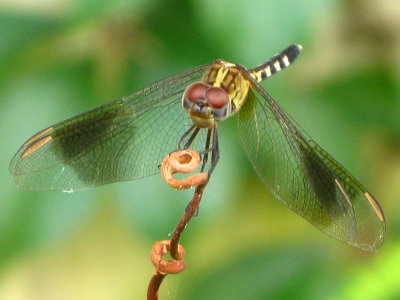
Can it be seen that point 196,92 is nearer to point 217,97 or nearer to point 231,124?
point 217,97

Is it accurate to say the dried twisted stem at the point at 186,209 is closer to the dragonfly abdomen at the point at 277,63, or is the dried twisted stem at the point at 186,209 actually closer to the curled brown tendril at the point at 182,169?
the curled brown tendril at the point at 182,169

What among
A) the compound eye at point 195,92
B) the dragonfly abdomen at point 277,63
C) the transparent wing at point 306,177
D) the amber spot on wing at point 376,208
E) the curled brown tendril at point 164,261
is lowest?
the curled brown tendril at point 164,261

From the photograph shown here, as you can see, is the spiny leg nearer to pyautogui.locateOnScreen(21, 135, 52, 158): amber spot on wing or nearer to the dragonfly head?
the dragonfly head

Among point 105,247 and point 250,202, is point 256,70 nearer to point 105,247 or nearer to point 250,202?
point 250,202

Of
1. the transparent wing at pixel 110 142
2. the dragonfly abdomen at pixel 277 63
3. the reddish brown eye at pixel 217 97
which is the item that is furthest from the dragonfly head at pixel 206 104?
the dragonfly abdomen at pixel 277 63

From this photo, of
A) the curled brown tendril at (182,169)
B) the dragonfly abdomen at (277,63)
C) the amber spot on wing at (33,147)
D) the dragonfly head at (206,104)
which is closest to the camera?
the curled brown tendril at (182,169)

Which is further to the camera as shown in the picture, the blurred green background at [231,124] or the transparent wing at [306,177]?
the blurred green background at [231,124]

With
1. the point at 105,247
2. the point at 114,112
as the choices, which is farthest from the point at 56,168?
the point at 105,247

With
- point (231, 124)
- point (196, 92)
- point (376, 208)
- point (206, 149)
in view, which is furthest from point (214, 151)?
point (231, 124)

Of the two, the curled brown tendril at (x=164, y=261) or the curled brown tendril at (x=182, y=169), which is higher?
the curled brown tendril at (x=182, y=169)
